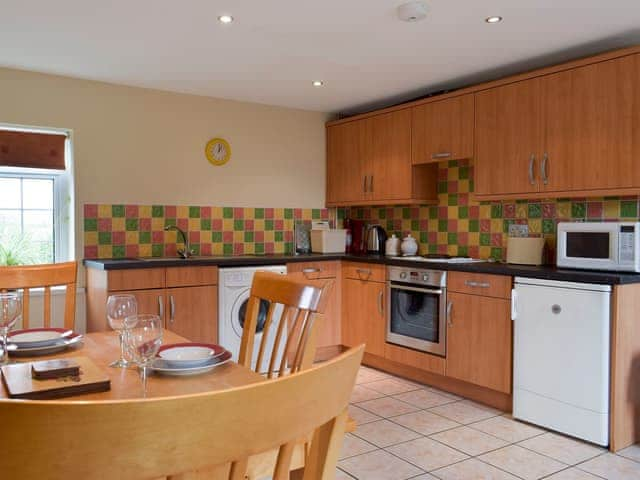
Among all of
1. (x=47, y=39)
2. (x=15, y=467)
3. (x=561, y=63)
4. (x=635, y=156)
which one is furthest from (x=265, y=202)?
(x=15, y=467)

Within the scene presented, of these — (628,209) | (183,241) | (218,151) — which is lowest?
(183,241)

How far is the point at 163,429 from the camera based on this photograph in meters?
0.52

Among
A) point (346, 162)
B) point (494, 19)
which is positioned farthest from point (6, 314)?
point (346, 162)

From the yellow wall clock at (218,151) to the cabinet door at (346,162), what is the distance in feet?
3.41

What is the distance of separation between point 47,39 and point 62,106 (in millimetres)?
820

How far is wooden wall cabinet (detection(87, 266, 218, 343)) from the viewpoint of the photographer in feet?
11.5

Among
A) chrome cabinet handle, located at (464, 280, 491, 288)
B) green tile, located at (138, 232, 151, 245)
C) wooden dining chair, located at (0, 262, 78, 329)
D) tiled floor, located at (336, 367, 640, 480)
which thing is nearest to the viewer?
wooden dining chair, located at (0, 262, 78, 329)

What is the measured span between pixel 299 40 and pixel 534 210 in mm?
2003

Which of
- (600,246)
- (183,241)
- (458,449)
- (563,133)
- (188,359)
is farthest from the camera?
(183,241)

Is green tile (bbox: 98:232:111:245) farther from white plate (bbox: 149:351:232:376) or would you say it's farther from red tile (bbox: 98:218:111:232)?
white plate (bbox: 149:351:232:376)

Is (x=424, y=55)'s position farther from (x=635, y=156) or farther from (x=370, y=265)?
(x=370, y=265)

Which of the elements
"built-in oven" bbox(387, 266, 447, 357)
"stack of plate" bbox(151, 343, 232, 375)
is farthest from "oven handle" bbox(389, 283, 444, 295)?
"stack of plate" bbox(151, 343, 232, 375)

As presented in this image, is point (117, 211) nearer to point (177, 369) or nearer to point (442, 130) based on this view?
point (442, 130)

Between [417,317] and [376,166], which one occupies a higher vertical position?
[376,166]
